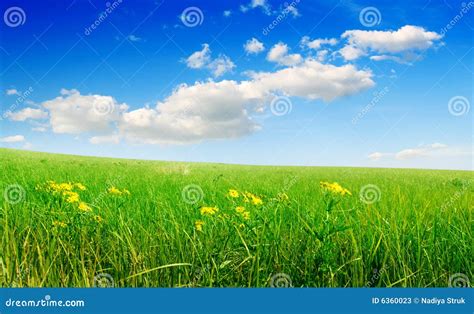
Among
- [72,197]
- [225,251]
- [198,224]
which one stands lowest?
[225,251]

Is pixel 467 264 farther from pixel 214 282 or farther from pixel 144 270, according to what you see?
pixel 144 270

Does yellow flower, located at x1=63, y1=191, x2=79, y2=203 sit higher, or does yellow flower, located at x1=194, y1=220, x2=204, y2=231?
yellow flower, located at x1=63, y1=191, x2=79, y2=203

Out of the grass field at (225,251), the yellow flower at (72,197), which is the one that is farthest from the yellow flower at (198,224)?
the yellow flower at (72,197)

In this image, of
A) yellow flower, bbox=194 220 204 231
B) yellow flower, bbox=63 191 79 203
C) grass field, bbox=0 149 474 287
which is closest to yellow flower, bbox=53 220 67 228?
grass field, bbox=0 149 474 287

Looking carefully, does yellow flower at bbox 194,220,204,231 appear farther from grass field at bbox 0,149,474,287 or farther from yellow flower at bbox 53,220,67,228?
yellow flower at bbox 53,220,67,228

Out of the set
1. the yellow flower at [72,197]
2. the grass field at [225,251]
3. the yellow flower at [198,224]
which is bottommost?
the grass field at [225,251]

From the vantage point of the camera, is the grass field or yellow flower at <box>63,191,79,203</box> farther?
yellow flower at <box>63,191,79,203</box>

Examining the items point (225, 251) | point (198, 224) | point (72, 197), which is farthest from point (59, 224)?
point (225, 251)

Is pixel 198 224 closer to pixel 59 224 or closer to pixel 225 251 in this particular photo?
pixel 225 251

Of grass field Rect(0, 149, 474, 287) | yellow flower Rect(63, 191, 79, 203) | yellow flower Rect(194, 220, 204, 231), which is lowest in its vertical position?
grass field Rect(0, 149, 474, 287)

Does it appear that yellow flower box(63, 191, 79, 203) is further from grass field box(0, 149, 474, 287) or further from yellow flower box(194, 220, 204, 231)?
→ yellow flower box(194, 220, 204, 231)

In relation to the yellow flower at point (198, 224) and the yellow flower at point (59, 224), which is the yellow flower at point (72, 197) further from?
the yellow flower at point (198, 224)

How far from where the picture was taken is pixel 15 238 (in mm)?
3809

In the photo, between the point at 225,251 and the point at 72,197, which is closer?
the point at 225,251
